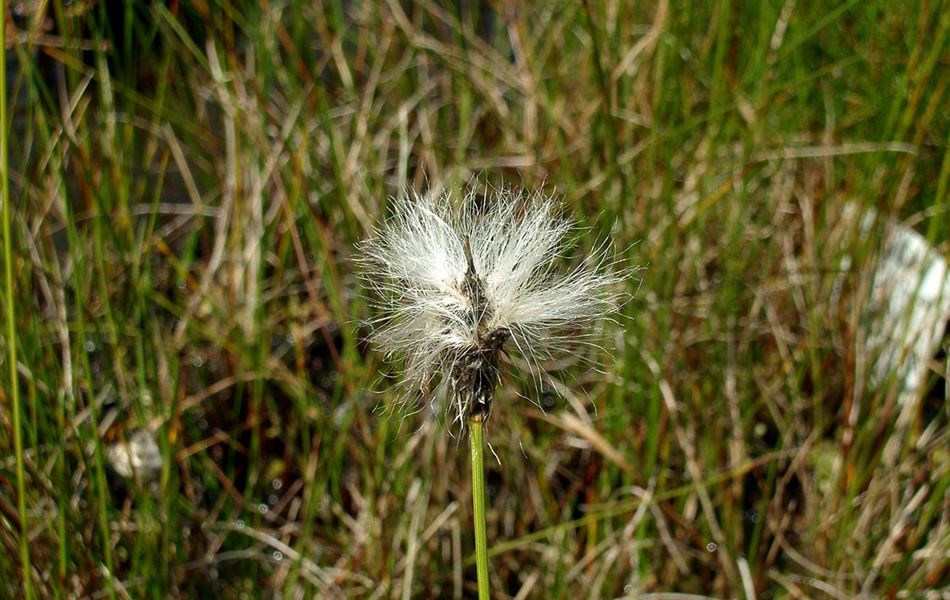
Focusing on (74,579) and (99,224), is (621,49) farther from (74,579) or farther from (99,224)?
(74,579)

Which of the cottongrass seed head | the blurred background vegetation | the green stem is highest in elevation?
the cottongrass seed head

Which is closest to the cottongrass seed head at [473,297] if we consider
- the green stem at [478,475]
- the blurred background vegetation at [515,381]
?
the green stem at [478,475]

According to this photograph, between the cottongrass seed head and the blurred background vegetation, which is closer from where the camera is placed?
the cottongrass seed head

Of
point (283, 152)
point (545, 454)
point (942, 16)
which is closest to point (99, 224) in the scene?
point (283, 152)

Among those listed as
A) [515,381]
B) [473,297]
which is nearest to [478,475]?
[473,297]

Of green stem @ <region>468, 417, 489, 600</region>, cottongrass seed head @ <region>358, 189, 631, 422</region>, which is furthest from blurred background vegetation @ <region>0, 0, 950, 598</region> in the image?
green stem @ <region>468, 417, 489, 600</region>

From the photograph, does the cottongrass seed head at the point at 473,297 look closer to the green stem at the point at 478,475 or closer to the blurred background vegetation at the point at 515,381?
the green stem at the point at 478,475

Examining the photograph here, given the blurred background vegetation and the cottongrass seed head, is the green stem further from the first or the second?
the blurred background vegetation
